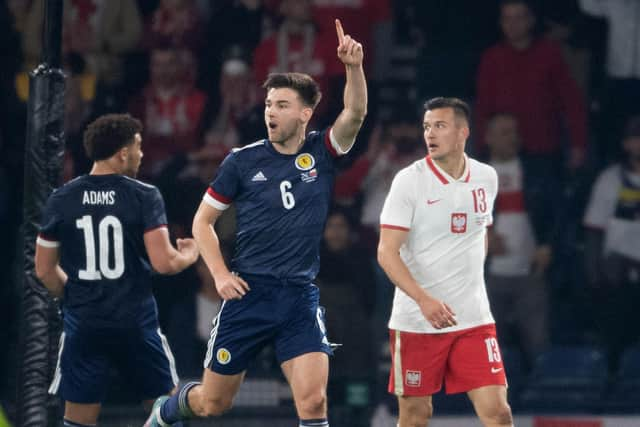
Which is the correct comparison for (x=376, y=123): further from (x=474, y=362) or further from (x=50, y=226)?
(x=50, y=226)

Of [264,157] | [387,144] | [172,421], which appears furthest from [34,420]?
[387,144]

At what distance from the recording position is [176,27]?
1161 cm

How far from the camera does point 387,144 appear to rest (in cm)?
1107

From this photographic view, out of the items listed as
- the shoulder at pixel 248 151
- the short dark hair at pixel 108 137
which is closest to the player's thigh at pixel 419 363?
the shoulder at pixel 248 151

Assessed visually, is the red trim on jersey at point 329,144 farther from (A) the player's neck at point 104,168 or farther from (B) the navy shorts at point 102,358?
(B) the navy shorts at point 102,358

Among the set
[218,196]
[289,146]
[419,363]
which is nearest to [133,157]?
[218,196]

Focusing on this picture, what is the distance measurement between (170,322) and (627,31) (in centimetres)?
455

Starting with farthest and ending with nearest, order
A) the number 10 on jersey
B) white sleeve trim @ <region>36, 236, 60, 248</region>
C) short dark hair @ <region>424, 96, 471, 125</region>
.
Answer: short dark hair @ <region>424, 96, 471, 125</region>
white sleeve trim @ <region>36, 236, 60, 248</region>
the number 10 on jersey

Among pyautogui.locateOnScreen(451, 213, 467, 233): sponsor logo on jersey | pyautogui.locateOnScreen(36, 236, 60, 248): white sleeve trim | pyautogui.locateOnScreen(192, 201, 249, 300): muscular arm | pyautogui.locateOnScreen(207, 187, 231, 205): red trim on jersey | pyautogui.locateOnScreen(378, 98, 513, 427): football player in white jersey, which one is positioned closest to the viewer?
pyautogui.locateOnScreen(192, 201, 249, 300): muscular arm

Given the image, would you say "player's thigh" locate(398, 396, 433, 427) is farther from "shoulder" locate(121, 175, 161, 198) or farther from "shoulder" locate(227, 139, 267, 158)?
"shoulder" locate(121, 175, 161, 198)

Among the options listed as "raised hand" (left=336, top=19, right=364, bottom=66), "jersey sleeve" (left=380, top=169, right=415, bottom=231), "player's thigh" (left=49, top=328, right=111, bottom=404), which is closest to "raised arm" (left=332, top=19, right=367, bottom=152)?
"raised hand" (left=336, top=19, right=364, bottom=66)

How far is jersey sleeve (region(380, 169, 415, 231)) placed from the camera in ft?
24.3

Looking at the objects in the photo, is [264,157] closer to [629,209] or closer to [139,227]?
[139,227]

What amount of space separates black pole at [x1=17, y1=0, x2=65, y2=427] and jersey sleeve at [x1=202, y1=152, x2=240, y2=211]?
1.23 metres
